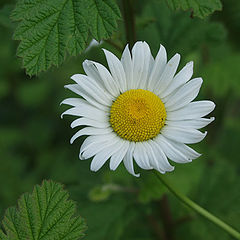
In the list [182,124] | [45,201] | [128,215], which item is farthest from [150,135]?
[128,215]

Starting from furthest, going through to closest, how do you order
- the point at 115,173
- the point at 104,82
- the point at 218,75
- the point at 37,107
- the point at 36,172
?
the point at 37,107 → the point at 36,172 → the point at 218,75 → the point at 115,173 → the point at 104,82

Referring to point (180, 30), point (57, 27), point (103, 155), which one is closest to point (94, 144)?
point (103, 155)

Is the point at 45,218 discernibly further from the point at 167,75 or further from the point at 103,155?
the point at 167,75

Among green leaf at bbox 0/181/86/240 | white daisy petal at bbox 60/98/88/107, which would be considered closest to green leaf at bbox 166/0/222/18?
white daisy petal at bbox 60/98/88/107

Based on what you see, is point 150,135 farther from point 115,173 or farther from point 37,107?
point 37,107

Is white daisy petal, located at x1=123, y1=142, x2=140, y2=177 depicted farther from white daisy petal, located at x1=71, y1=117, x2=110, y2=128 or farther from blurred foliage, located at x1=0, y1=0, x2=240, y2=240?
blurred foliage, located at x1=0, y1=0, x2=240, y2=240
